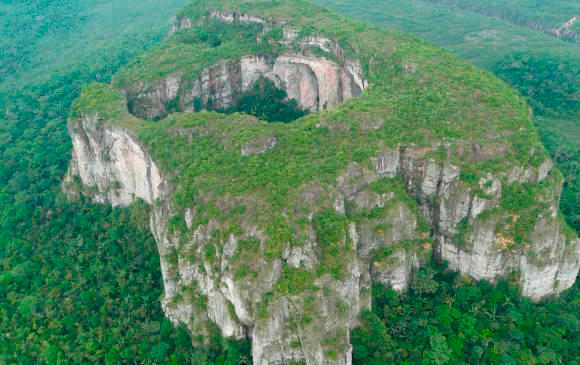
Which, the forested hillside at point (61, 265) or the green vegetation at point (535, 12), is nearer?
the forested hillside at point (61, 265)

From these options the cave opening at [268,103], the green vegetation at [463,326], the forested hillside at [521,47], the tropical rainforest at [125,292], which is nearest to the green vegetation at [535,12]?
the forested hillside at [521,47]

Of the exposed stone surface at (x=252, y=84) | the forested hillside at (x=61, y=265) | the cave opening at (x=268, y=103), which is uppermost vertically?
the exposed stone surface at (x=252, y=84)

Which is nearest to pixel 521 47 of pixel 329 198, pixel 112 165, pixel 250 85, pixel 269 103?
pixel 269 103

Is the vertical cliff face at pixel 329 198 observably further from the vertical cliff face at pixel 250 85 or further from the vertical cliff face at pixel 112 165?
the vertical cliff face at pixel 250 85

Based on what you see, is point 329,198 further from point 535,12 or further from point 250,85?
point 535,12

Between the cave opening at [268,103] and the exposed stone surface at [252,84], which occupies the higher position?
the exposed stone surface at [252,84]

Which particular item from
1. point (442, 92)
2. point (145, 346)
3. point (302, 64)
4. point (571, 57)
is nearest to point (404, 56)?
point (442, 92)

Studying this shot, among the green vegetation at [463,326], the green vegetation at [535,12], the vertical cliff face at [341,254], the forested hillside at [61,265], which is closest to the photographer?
the vertical cliff face at [341,254]

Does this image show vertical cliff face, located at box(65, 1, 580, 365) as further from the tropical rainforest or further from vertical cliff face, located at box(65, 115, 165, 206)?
the tropical rainforest
